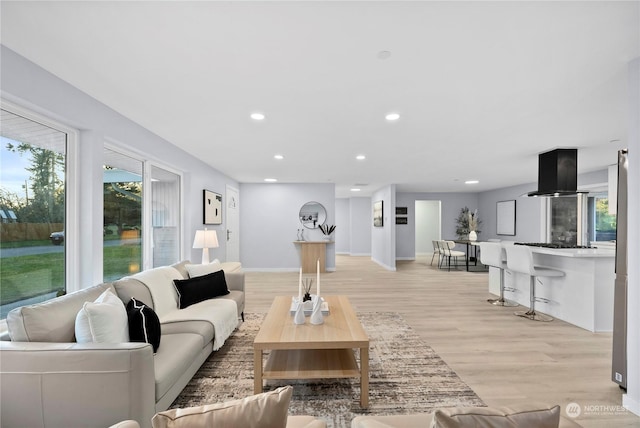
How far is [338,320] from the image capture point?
8.70 feet

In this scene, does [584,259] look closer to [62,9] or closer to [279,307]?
[279,307]

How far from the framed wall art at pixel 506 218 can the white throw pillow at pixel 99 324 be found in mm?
9595

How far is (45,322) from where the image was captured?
175cm

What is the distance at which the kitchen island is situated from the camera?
12.2ft

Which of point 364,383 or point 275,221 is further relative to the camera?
point 275,221

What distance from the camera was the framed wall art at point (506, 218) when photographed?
8742 millimetres

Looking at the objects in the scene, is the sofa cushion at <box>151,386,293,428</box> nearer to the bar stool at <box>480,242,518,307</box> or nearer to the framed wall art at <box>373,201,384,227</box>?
the bar stool at <box>480,242,518,307</box>

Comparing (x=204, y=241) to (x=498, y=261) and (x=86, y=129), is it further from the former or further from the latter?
(x=498, y=261)

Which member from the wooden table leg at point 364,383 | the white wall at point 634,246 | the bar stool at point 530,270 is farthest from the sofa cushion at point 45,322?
the bar stool at point 530,270

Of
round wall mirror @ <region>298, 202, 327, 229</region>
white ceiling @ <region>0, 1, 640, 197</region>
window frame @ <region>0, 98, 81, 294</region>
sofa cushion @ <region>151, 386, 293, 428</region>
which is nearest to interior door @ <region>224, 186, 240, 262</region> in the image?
round wall mirror @ <region>298, 202, 327, 229</region>

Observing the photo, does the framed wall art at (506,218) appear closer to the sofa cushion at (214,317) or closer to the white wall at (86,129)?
the sofa cushion at (214,317)

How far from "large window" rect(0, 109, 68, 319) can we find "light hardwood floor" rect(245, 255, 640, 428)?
8.42 feet

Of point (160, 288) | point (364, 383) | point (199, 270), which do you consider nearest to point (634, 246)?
point (364, 383)

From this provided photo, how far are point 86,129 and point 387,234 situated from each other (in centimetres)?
737
